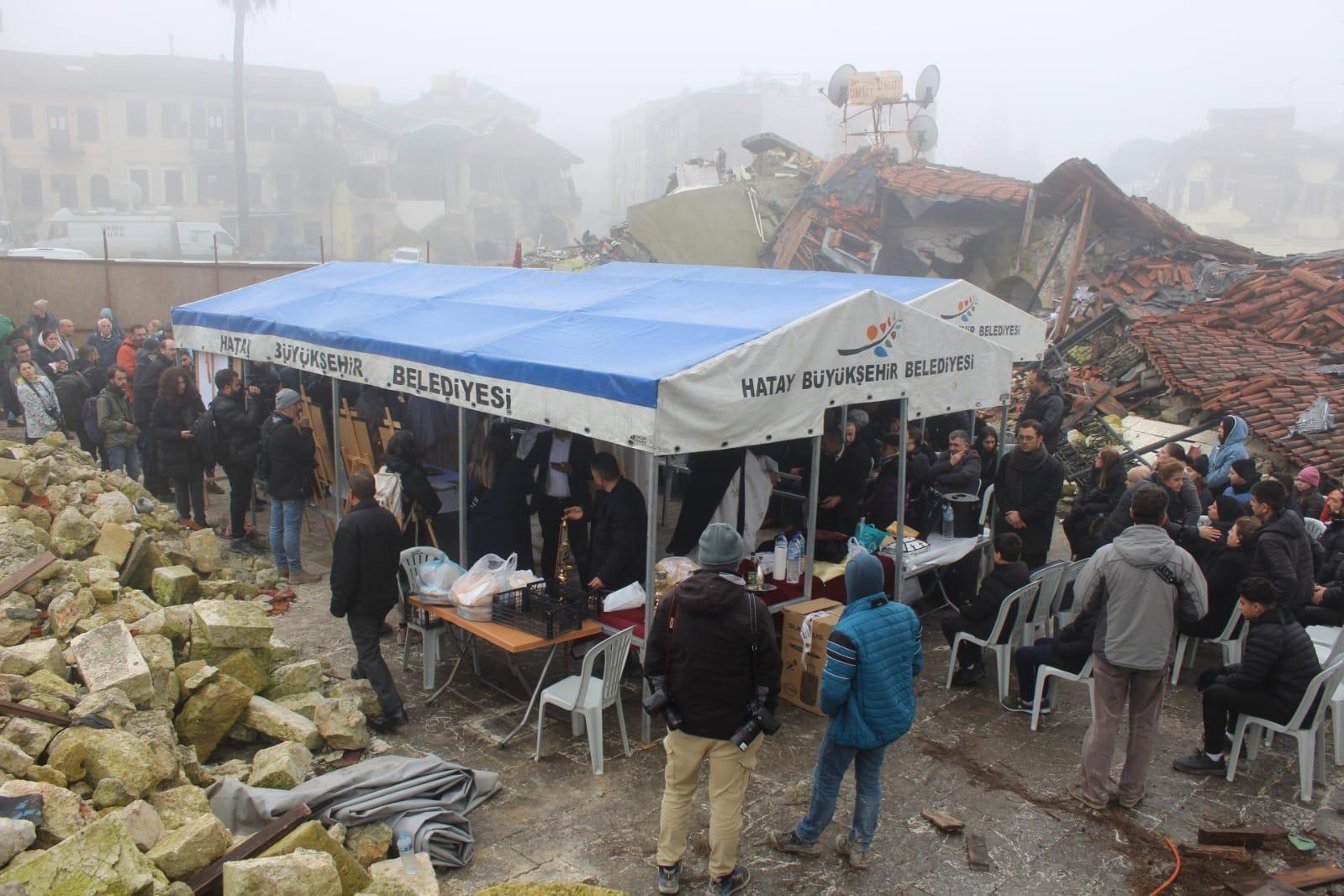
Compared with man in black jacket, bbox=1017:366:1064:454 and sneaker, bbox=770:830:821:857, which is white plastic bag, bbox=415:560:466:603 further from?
man in black jacket, bbox=1017:366:1064:454

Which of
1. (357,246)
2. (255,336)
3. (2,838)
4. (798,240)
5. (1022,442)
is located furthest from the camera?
(357,246)

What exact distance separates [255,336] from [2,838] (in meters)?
7.07

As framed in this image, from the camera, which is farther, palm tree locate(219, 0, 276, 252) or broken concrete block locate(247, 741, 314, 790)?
palm tree locate(219, 0, 276, 252)

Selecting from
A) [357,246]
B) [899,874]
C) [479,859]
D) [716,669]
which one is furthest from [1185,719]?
[357,246]

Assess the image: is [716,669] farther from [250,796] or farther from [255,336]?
[255,336]

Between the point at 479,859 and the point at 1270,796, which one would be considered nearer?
the point at 479,859

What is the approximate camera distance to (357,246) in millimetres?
52906

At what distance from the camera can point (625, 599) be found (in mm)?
6387

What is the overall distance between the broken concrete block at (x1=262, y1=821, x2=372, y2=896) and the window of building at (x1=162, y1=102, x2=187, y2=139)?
189 feet

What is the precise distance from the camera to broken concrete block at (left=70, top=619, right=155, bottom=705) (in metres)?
5.10

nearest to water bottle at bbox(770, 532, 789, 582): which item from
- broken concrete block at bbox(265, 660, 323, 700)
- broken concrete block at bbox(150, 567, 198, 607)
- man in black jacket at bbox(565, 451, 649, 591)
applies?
man in black jacket at bbox(565, 451, 649, 591)

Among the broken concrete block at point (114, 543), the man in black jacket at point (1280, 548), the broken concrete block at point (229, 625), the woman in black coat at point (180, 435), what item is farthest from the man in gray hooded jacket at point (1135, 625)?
the woman in black coat at point (180, 435)

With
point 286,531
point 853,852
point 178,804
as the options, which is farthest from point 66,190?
point 853,852

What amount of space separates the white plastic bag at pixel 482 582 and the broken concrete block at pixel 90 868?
2756 mm
